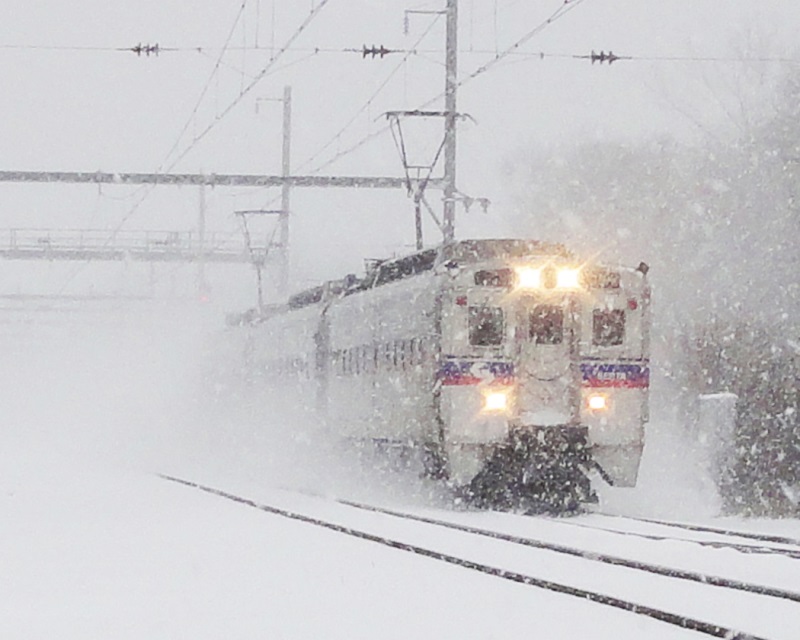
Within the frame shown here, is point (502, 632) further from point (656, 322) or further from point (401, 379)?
point (656, 322)

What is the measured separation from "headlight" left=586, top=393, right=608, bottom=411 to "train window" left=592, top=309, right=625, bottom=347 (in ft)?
1.88

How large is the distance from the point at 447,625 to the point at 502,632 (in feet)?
1.14

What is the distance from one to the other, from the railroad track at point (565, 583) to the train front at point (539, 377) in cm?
141

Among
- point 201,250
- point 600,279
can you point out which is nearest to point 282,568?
point 600,279

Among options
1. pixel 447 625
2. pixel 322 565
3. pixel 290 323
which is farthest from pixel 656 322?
pixel 447 625

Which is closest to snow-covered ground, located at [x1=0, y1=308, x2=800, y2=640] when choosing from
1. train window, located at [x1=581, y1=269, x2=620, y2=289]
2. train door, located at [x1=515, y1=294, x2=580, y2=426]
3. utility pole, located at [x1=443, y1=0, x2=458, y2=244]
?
train door, located at [x1=515, y1=294, x2=580, y2=426]

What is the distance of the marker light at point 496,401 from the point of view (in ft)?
55.4

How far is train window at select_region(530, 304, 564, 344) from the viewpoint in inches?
672

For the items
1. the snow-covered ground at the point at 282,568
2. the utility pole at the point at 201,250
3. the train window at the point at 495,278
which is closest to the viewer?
the snow-covered ground at the point at 282,568

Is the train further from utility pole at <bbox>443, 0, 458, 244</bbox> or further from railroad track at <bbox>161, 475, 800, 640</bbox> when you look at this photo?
utility pole at <bbox>443, 0, 458, 244</bbox>

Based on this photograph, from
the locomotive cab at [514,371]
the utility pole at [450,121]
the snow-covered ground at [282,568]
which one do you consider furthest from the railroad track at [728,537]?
the utility pole at [450,121]

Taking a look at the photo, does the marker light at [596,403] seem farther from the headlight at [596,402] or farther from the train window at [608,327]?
the train window at [608,327]

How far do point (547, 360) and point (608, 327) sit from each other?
2.64 feet

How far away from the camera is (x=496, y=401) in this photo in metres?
16.9
